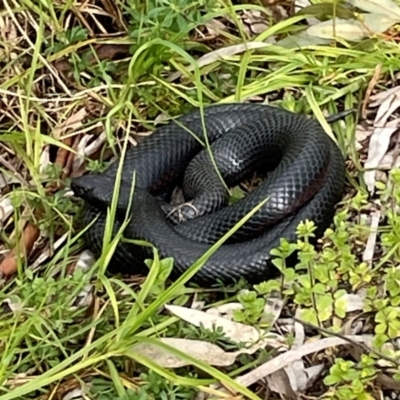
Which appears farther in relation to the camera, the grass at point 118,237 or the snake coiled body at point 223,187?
the snake coiled body at point 223,187

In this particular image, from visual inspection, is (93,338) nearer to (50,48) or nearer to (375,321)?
(375,321)

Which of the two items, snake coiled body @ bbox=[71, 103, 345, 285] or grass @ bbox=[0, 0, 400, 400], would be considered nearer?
grass @ bbox=[0, 0, 400, 400]

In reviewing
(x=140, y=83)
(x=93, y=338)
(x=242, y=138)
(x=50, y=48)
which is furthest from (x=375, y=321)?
(x=50, y=48)

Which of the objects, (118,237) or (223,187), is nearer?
(118,237)
